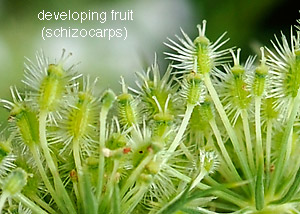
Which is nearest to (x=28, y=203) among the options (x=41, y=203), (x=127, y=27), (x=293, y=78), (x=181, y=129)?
(x=41, y=203)

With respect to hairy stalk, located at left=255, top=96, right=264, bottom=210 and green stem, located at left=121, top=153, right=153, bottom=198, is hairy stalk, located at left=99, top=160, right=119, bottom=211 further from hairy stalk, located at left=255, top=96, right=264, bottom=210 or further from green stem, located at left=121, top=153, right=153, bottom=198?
hairy stalk, located at left=255, top=96, right=264, bottom=210

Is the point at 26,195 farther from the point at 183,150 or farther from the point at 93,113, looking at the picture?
the point at 183,150

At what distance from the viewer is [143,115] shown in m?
1.23

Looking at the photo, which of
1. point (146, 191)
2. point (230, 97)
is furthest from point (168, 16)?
point (146, 191)

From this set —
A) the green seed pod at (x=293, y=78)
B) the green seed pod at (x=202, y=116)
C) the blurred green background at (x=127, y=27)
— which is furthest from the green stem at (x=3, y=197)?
the blurred green background at (x=127, y=27)

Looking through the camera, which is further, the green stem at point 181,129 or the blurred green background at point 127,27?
the blurred green background at point 127,27

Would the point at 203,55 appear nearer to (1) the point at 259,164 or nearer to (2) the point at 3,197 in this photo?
(1) the point at 259,164

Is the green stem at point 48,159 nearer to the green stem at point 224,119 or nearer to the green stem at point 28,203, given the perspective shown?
the green stem at point 28,203

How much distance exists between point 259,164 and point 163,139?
0.16 m

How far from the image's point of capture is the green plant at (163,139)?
1129mm

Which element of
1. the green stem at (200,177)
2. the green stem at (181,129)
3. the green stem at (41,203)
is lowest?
the green stem at (41,203)

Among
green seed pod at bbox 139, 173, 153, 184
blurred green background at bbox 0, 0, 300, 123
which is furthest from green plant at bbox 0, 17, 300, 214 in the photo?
blurred green background at bbox 0, 0, 300, 123

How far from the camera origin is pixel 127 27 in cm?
209

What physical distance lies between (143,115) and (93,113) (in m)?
0.09
